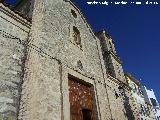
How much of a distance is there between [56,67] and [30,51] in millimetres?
1573

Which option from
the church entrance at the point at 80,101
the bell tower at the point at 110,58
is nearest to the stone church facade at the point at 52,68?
the church entrance at the point at 80,101

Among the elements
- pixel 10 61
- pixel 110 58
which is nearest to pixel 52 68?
pixel 10 61

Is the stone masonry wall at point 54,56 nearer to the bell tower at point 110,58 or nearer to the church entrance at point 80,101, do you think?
the church entrance at point 80,101

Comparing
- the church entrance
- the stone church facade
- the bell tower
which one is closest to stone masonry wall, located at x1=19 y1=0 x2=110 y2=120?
the stone church facade

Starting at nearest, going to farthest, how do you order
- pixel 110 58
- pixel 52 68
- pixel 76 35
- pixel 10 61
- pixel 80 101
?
pixel 10 61 → pixel 52 68 → pixel 80 101 → pixel 76 35 → pixel 110 58

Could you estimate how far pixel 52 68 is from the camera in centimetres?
892

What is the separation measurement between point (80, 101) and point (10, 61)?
160 inches

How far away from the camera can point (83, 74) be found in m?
10.7

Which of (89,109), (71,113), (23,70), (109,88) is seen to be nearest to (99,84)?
(109,88)

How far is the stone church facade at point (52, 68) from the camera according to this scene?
6.99 meters

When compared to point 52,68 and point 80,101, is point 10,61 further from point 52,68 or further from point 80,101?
point 80,101

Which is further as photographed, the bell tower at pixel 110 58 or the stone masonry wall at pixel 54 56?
the bell tower at pixel 110 58

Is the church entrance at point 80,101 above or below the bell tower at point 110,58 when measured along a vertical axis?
below

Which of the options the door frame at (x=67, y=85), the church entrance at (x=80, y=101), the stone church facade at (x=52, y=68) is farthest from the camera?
the church entrance at (x=80, y=101)
